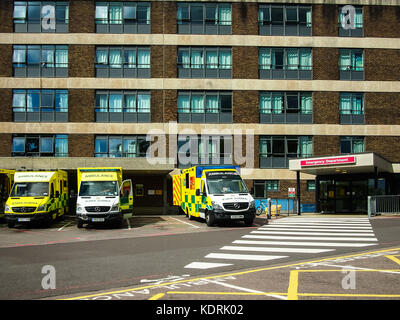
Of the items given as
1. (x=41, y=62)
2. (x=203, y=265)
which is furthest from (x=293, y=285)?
(x=41, y=62)

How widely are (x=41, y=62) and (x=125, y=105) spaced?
276 inches

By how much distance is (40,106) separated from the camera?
33094 mm

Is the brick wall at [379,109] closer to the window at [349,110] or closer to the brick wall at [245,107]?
the window at [349,110]

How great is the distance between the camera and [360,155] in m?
25.5

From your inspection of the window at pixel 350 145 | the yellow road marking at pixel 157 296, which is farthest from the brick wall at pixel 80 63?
the yellow road marking at pixel 157 296

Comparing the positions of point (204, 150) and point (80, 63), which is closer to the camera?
point (80, 63)

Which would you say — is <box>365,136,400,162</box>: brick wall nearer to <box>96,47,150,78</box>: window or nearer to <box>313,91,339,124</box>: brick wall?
<box>313,91,339,124</box>: brick wall

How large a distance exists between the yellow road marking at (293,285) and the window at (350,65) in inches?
1154

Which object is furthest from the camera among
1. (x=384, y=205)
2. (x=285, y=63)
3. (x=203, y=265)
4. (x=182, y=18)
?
(x=285, y=63)

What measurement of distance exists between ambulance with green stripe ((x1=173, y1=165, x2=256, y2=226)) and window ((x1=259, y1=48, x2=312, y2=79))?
15.1 m

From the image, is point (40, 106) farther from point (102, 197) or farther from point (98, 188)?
point (102, 197)

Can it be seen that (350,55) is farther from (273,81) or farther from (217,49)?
(217,49)

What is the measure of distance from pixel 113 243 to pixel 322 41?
2677cm

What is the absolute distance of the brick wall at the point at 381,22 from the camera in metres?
35.0
